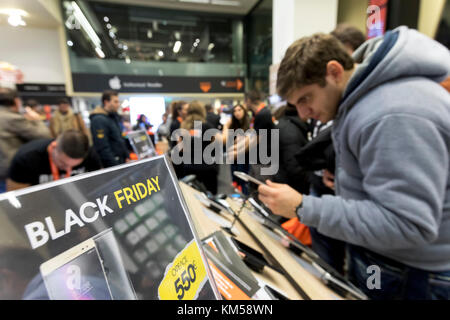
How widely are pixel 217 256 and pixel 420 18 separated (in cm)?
270

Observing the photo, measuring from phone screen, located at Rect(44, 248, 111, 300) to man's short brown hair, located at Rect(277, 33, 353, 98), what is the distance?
2.31 feet

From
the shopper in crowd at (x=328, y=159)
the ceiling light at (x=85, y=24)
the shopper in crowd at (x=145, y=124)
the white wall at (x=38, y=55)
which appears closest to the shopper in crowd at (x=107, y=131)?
the shopper in crowd at (x=145, y=124)

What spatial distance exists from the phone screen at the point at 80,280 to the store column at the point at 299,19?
7.87ft

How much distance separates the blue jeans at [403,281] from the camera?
0.61m

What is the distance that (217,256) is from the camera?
0.57m

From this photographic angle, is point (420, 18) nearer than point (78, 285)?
No

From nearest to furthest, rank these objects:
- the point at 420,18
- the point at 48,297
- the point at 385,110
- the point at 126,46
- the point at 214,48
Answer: the point at 48,297 < the point at 385,110 < the point at 420,18 < the point at 126,46 < the point at 214,48

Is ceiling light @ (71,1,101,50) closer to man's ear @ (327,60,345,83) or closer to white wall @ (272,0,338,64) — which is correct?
white wall @ (272,0,338,64)

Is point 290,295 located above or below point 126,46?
below

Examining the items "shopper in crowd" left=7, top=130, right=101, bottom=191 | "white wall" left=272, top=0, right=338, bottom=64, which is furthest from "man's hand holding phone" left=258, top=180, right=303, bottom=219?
"white wall" left=272, top=0, right=338, bottom=64

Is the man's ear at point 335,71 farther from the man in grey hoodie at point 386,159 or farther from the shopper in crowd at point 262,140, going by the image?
the shopper in crowd at point 262,140
